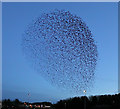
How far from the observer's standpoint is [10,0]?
12.6 meters

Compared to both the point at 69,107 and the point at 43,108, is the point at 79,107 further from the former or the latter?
the point at 43,108

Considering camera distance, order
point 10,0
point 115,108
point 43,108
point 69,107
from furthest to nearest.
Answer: point 43,108, point 69,107, point 115,108, point 10,0

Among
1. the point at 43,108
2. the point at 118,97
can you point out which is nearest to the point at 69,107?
the point at 118,97

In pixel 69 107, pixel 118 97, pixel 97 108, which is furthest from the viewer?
pixel 69 107

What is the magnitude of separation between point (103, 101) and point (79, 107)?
44.6ft

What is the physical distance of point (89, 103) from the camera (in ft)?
404

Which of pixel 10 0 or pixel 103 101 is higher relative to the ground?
pixel 10 0

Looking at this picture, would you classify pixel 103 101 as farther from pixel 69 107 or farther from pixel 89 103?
pixel 69 107

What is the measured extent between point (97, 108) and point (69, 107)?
26.0 metres

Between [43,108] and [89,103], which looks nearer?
[89,103]

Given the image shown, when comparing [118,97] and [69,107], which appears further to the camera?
[69,107]

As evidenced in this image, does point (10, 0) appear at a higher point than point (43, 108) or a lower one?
higher

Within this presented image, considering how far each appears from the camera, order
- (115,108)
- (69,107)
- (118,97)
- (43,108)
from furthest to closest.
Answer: (43,108) → (69,107) → (118,97) → (115,108)

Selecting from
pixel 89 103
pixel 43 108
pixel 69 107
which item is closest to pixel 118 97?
pixel 89 103
